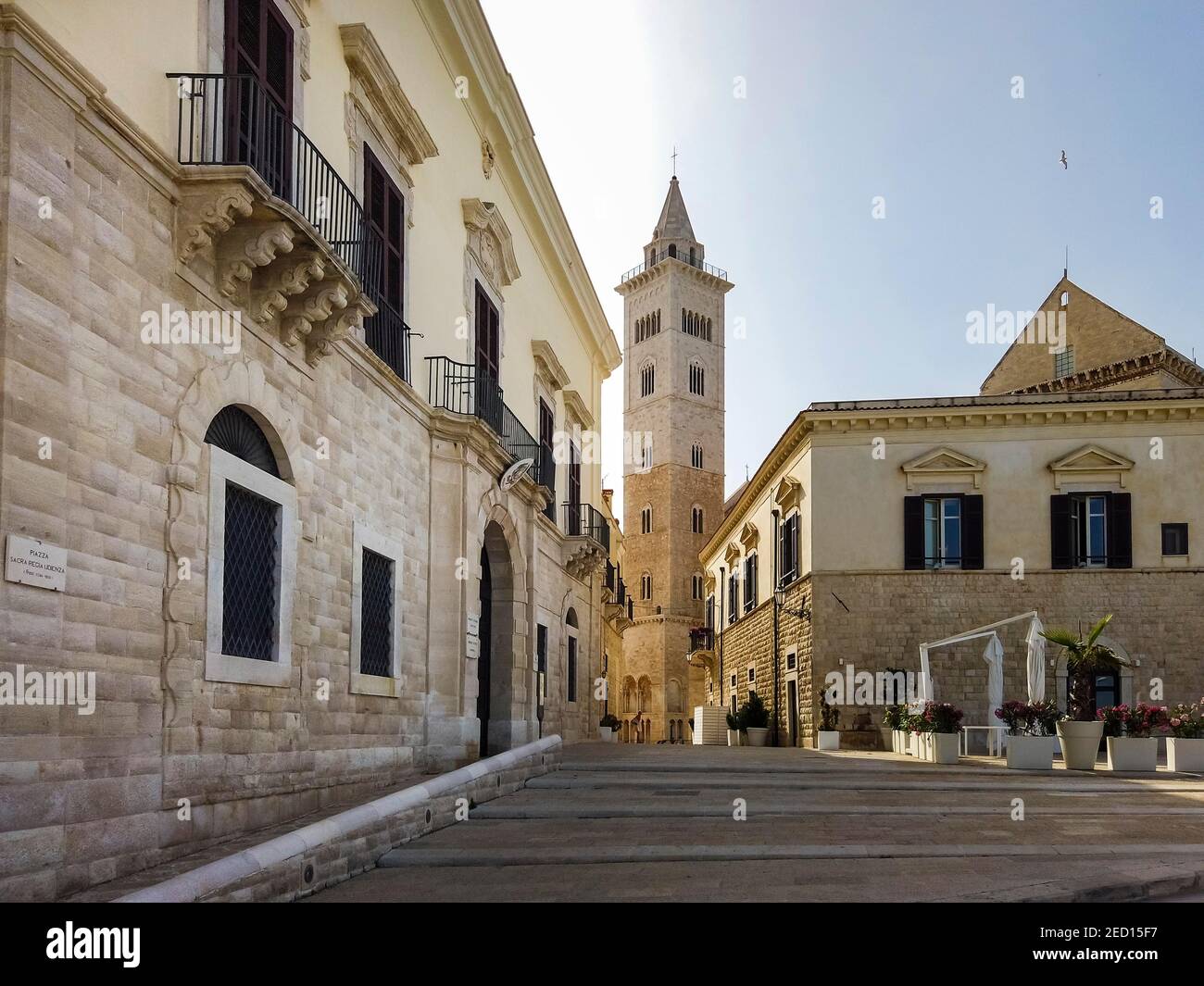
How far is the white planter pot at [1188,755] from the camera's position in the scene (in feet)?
58.6

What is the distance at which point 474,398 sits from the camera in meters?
17.0

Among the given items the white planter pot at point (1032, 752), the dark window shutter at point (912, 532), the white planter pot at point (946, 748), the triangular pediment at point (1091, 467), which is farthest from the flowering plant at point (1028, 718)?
the triangular pediment at point (1091, 467)

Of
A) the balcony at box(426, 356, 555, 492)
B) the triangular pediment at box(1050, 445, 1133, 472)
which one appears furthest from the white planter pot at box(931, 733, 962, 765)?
the triangular pediment at box(1050, 445, 1133, 472)

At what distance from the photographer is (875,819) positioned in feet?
37.4

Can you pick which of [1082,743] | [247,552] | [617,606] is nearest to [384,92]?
[247,552]

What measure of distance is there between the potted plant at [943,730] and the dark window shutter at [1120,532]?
8.65 meters

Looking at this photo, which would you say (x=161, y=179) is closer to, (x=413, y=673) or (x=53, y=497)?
(x=53, y=497)

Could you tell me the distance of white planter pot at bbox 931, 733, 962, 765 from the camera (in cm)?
1902

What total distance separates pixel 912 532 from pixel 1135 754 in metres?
9.63

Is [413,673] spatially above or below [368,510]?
below

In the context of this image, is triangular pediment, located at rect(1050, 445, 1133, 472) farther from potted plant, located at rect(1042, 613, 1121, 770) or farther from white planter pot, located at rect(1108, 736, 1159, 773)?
white planter pot, located at rect(1108, 736, 1159, 773)

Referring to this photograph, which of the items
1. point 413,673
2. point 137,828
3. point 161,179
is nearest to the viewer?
point 137,828
